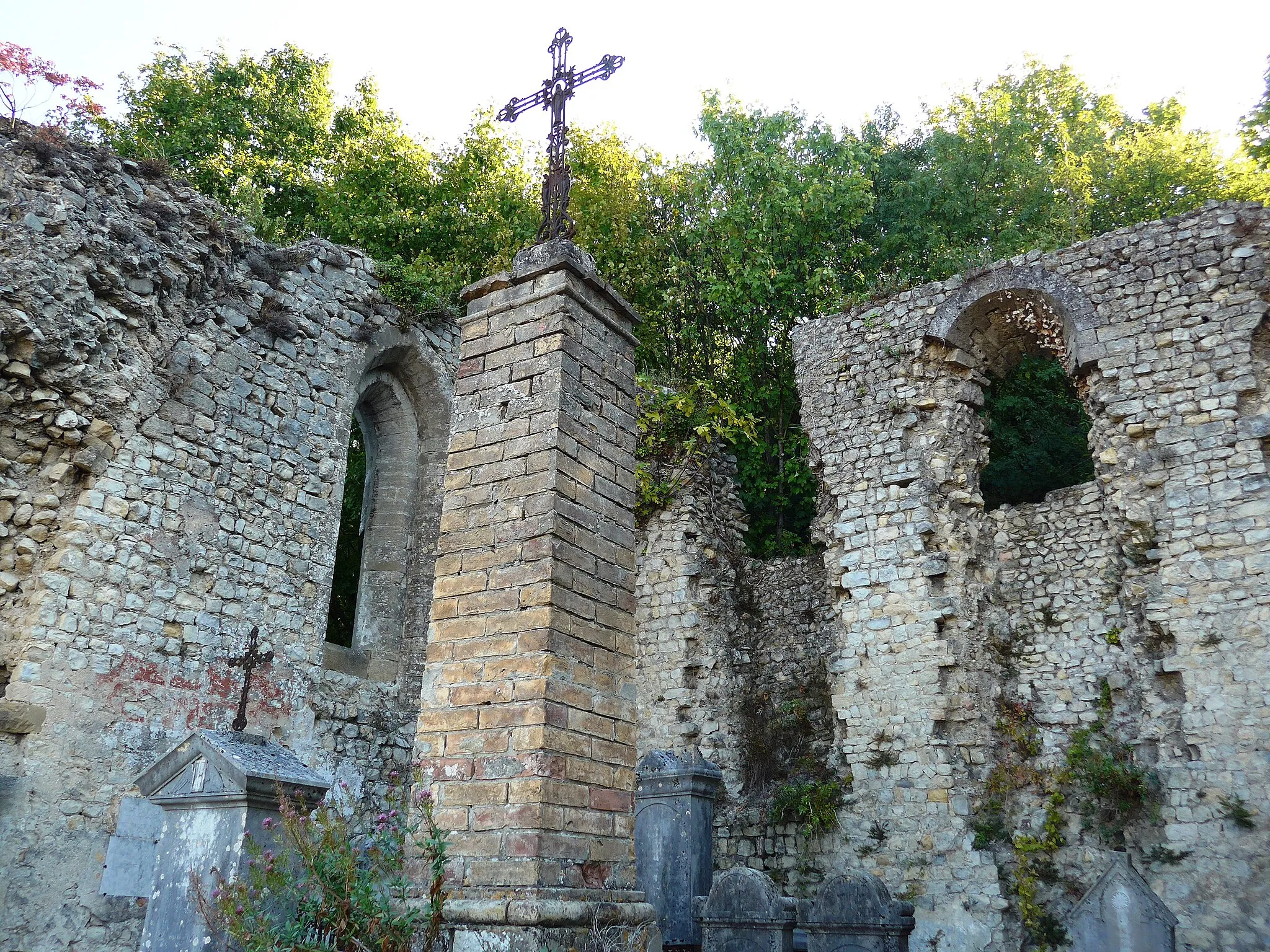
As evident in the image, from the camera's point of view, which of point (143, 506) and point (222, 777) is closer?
point (222, 777)

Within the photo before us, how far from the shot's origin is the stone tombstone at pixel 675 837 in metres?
7.85

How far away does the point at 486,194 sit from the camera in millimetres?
17266

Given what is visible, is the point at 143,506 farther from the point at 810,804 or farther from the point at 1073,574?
the point at 1073,574

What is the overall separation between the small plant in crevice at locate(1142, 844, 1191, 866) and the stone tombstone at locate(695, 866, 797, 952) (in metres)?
3.23

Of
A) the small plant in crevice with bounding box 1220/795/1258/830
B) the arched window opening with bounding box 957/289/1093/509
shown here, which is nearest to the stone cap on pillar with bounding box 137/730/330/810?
the small plant in crevice with bounding box 1220/795/1258/830

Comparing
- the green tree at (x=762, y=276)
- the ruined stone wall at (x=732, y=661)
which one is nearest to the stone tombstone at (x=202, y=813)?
the ruined stone wall at (x=732, y=661)

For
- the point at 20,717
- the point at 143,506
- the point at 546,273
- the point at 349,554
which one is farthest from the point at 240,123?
the point at 546,273

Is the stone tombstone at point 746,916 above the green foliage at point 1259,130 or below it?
below

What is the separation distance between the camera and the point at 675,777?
8406 millimetres

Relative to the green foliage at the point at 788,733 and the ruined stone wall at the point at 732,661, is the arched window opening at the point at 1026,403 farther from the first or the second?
the green foliage at the point at 788,733

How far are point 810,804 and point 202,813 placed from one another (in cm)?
648

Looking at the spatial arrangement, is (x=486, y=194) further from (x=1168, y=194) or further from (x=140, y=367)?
(x=1168, y=194)

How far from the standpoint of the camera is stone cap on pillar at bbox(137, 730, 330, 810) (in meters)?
5.13

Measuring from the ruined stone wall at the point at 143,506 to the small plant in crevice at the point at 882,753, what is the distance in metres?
4.77
